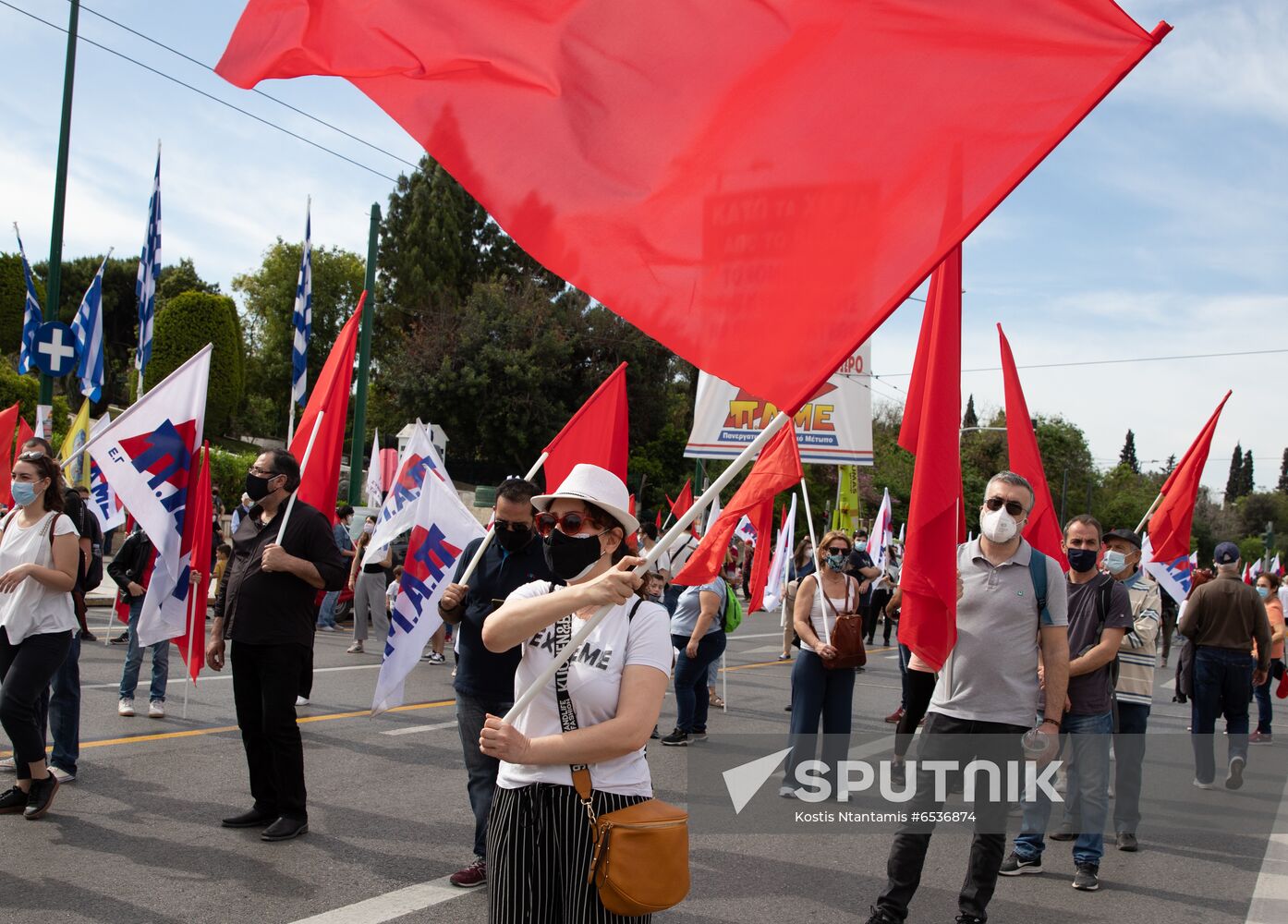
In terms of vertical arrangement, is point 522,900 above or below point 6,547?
below

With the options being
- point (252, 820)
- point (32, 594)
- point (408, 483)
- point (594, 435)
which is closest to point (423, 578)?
point (594, 435)

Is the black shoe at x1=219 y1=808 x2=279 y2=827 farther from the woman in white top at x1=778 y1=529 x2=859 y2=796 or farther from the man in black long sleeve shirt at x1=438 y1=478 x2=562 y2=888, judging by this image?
the woman in white top at x1=778 y1=529 x2=859 y2=796

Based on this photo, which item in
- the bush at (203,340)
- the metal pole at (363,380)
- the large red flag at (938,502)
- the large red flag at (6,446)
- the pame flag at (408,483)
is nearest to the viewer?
the large red flag at (938,502)

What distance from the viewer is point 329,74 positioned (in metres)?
3.57

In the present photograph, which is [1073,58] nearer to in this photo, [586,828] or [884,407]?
[586,828]

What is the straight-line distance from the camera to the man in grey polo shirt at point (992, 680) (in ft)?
16.1

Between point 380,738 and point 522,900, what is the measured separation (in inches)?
241

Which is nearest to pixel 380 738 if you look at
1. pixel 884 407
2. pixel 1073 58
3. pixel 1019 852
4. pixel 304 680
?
pixel 304 680

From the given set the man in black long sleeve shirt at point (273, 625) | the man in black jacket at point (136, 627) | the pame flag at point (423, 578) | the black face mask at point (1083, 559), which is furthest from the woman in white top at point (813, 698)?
the man in black jacket at point (136, 627)

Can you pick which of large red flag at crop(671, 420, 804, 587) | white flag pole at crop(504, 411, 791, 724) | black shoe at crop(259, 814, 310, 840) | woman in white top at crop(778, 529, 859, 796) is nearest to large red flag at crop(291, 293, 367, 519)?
black shoe at crop(259, 814, 310, 840)

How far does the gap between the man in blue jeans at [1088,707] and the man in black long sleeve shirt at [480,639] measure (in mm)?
2853

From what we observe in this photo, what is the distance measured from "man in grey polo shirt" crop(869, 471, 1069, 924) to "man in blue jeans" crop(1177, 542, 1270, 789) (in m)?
4.95

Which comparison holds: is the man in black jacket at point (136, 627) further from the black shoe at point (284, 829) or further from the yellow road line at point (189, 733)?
the black shoe at point (284, 829)

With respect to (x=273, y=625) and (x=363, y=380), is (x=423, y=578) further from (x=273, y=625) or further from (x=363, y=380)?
(x=363, y=380)
